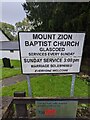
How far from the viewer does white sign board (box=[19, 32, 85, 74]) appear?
3990 millimetres

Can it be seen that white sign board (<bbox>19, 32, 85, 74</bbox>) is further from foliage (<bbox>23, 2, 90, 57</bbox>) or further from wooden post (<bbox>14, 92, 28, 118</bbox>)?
foliage (<bbox>23, 2, 90, 57</bbox>)

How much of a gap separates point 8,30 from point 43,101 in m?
68.3

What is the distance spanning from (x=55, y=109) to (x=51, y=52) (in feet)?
4.09

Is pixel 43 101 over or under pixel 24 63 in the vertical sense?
under

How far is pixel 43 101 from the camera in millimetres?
3674

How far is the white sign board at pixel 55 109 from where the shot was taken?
3676 millimetres

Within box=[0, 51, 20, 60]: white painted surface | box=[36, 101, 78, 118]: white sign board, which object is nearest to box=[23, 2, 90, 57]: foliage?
box=[36, 101, 78, 118]: white sign board

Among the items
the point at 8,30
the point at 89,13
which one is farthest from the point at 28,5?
the point at 8,30

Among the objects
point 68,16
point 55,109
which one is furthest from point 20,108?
point 68,16

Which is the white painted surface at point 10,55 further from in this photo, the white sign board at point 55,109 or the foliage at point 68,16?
the white sign board at point 55,109

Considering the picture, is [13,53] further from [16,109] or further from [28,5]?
[16,109]

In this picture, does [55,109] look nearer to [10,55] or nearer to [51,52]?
[51,52]

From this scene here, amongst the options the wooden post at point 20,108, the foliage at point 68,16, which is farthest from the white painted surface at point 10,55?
the wooden post at point 20,108

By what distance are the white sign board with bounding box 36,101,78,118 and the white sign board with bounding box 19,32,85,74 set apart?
84 centimetres
